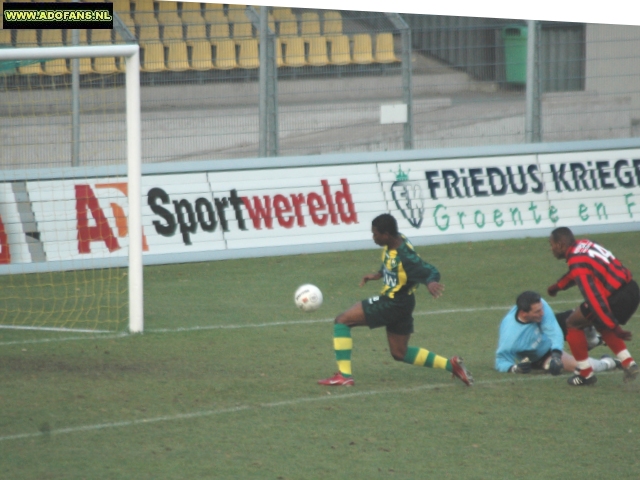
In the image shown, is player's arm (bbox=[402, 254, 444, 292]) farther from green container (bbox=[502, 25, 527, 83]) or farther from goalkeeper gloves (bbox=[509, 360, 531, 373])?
green container (bbox=[502, 25, 527, 83])

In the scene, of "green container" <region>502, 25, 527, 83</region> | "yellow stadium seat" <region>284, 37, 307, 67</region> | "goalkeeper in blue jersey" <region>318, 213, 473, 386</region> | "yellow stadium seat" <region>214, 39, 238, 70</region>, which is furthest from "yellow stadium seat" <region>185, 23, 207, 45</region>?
"goalkeeper in blue jersey" <region>318, 213, 473, 386</region>

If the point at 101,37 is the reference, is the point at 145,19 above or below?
above

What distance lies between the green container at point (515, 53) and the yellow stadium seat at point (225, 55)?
4.69 meters

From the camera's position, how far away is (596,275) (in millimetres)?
7262

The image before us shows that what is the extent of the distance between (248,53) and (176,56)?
3.86 feet

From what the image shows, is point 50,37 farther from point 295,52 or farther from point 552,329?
point 552,329

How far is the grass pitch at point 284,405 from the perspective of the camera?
18.6 ft

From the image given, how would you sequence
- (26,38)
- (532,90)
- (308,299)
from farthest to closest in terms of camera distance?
1. (532,90)
2. (26,38)
3. (308,299)

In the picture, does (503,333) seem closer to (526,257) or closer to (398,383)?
(398,383)

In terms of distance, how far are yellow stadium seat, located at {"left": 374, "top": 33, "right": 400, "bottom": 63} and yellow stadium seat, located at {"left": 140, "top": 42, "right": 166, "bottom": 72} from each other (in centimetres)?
354

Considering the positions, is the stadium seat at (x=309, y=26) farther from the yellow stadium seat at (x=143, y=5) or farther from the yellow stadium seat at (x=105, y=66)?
the yellow stadium seat at (x=105, y=66)

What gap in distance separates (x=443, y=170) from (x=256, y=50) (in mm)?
3648

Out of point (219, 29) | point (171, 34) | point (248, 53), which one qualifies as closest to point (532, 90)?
point (248, 53)

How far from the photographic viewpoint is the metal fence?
14.5 meters
